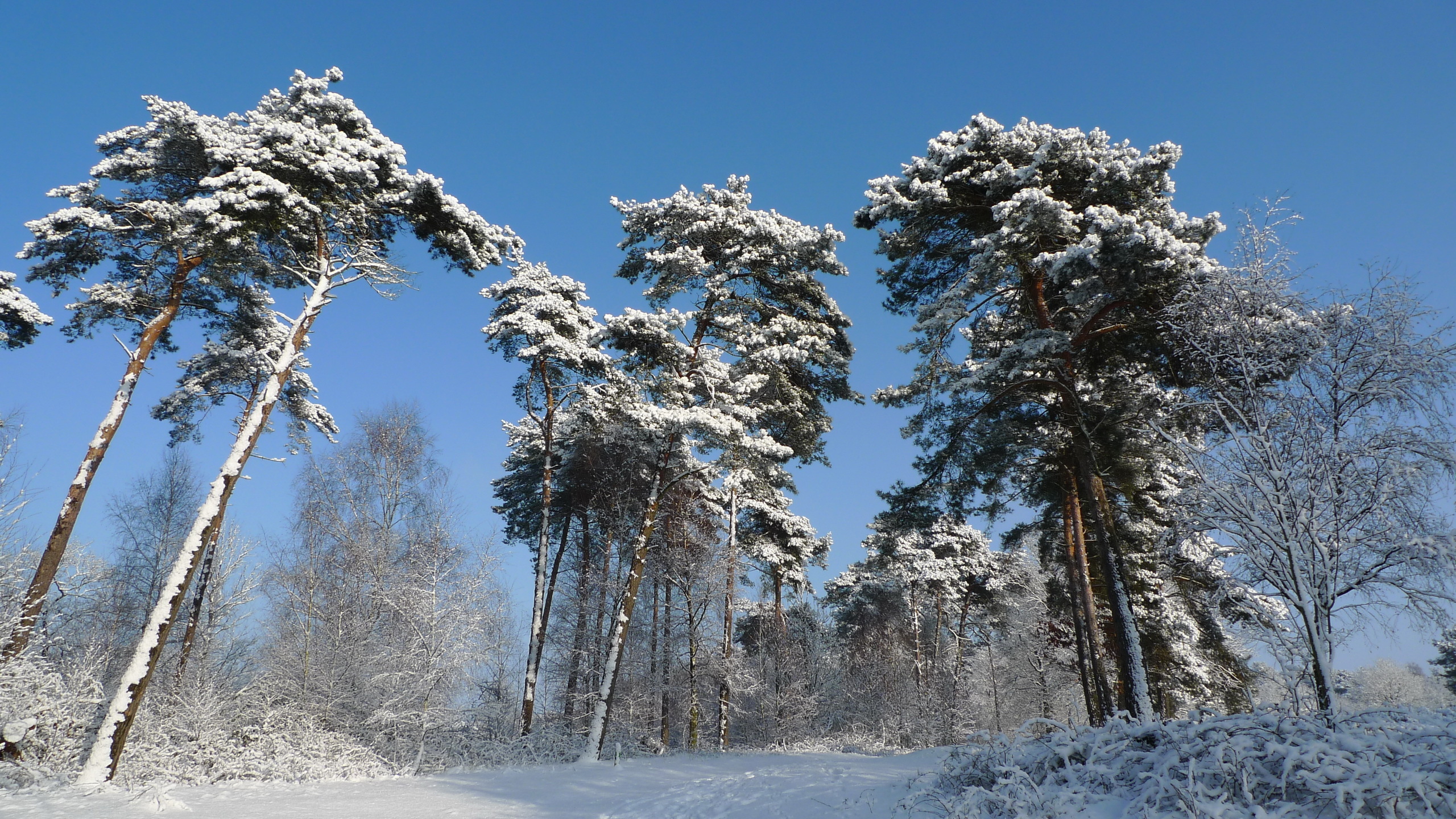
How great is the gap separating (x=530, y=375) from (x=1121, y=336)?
1488 centimetres

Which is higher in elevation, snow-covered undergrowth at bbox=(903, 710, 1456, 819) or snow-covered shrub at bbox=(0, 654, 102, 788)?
snow-covered undergrowth at bbox=(903, 710, 1456, 819)

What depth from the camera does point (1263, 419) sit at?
323 inches

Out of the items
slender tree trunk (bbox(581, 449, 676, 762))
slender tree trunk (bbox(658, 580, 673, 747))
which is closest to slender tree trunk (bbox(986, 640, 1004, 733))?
slender tree trunk (bbox(658, 580, 673, 747))

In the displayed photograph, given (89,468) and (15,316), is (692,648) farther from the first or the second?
(15,316)

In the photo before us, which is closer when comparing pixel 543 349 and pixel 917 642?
pixel 543 349

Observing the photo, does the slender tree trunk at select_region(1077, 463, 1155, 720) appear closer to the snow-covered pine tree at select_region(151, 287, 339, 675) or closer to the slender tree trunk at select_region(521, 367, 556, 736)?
the slender tree trunk at select_region(521, 367, 556, 736)

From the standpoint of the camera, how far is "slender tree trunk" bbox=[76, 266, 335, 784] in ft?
28.9

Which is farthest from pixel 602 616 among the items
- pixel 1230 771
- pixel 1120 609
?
pixel 1230 771

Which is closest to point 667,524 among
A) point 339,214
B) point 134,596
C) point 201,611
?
point 339,214

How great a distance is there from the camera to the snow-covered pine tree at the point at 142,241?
1062 centimetres

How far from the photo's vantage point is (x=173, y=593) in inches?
380

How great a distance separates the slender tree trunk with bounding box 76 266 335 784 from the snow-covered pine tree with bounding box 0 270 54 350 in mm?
4438

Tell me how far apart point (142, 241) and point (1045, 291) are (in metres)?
19.3

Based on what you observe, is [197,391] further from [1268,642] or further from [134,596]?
[1268,642]
